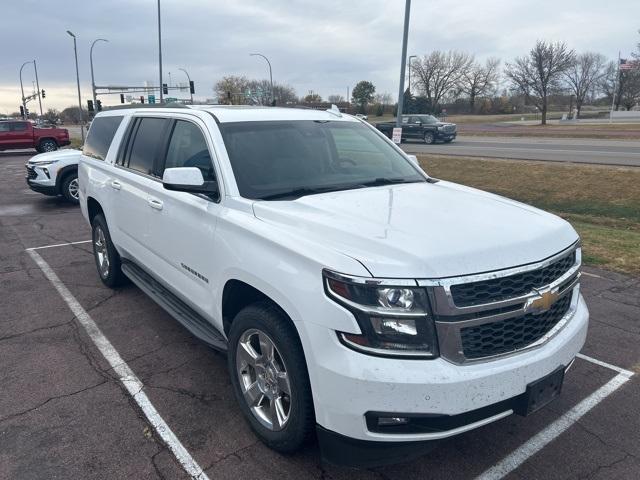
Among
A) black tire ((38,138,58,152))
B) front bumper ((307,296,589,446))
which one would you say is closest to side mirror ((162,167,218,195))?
front bumper ((307,296,589,446))

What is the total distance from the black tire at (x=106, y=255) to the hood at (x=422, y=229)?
309cm

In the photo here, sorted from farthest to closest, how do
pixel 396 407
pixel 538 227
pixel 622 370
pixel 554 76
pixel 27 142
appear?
pixel 554 76
pixel 27 142
pixel 622 370
pixel 538 227
pixel 396 407

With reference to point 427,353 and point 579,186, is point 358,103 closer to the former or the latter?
point 579,186

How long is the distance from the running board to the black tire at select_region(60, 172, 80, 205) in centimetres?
789

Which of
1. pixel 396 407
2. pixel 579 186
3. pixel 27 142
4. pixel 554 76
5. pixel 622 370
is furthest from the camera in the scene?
pixel 554 76

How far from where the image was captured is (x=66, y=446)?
3.15 m

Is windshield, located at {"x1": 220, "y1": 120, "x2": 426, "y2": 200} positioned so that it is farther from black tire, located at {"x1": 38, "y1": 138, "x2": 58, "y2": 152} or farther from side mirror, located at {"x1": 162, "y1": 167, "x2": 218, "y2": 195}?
black tire, located at {"x1": 38, "y1": 138, "x2": 58, "y2": 152}

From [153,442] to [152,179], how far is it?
84.8 inches

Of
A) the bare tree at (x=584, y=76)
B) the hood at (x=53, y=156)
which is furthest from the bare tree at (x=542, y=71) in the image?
the hood at (x=53, y=156)

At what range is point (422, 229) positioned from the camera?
8.89 feet

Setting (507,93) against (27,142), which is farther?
(507,93)

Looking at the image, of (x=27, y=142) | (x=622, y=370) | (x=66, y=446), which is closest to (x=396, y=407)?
(x=66, y=446)

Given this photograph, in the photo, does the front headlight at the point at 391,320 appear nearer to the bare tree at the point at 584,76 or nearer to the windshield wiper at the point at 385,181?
the windshield wiper at the point at 385,181

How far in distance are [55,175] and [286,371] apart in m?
11.0
